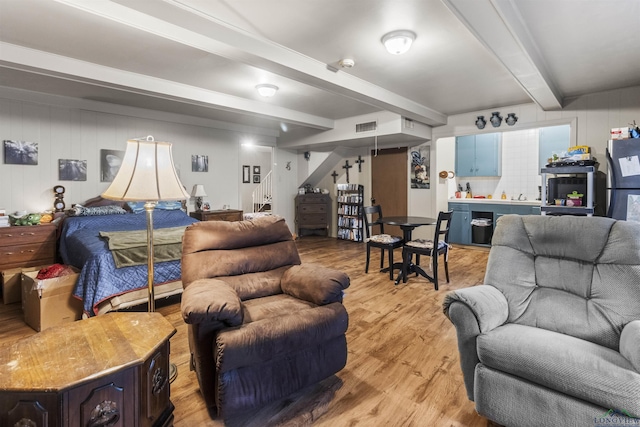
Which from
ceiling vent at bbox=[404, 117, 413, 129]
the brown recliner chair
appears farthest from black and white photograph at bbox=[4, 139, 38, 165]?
ceiling vent at bbox=[404, 117, 413, 129]

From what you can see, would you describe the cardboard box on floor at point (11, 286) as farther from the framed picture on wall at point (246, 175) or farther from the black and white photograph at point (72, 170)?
the framed picture on wall at point (246, 175)

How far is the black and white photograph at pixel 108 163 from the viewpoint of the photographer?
16.3ft

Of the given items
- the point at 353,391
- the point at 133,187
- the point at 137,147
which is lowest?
the point at 353,391

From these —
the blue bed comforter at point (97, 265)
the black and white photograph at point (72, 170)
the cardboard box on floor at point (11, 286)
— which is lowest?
the cardboard box on floor at point (11, 286)

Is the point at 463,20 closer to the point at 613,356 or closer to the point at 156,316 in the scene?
the point at 613,356

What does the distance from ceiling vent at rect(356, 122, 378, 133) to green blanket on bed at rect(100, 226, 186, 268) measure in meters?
3.53

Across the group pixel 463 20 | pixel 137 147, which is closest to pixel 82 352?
pixel 137 147

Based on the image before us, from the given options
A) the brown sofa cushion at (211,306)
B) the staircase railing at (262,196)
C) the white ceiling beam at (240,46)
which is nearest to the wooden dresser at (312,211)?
the staircase railing at (262,196)

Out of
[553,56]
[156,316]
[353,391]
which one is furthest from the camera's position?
[553,56]

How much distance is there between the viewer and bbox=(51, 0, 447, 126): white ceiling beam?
90.1 inches

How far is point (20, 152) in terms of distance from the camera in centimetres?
429

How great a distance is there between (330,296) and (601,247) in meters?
1.49

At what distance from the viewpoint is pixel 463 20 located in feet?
7.28

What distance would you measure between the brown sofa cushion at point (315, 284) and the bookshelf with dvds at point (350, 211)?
490 centimetres
